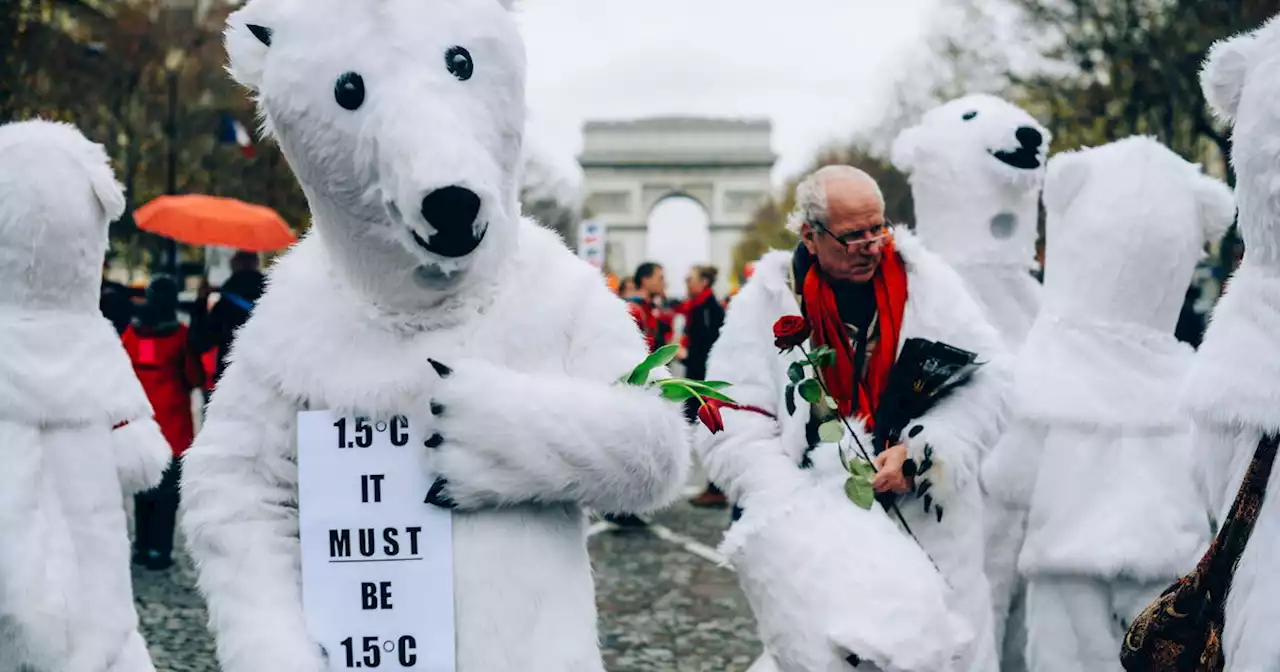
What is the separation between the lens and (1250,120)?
8.75ft

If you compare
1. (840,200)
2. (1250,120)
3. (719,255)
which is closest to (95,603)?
(840,200)

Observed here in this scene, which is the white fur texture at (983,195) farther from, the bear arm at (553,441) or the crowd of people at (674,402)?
the bear arm at (553,441)

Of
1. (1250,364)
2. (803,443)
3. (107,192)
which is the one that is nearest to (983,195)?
(803,443)

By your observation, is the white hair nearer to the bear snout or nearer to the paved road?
the bear snout

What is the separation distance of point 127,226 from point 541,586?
917 inches

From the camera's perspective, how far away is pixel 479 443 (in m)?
2.24

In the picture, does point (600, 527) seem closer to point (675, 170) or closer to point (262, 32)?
point (262, 32)

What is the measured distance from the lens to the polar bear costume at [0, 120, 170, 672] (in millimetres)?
3770

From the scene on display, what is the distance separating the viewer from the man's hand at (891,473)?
11.2 ft

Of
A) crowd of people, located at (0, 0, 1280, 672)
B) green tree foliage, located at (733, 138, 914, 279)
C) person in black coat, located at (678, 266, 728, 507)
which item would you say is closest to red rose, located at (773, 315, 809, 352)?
crowd of people, located at (0, 0, 1280, 672)

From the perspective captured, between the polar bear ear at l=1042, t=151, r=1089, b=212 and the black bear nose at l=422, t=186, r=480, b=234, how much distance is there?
2887 millimetres

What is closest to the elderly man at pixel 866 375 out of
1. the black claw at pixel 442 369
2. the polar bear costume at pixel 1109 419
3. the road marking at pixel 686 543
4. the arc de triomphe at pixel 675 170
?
the polar bear costume at pixel 1109 419

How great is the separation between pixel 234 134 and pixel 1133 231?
64.4 ft

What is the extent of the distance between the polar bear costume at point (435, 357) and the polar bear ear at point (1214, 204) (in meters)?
2.74
